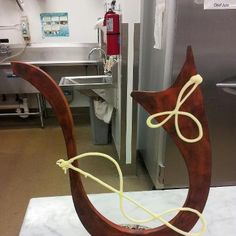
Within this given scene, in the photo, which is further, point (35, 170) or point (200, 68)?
point (35, 170)

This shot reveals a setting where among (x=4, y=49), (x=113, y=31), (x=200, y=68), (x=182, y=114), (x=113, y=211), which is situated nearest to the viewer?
(x=182, y=114)

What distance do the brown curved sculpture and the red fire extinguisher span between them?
1.53 m

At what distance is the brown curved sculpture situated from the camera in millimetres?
533

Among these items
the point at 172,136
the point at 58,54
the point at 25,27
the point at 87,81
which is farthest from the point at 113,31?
the point at 25,27

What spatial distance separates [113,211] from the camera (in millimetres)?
868

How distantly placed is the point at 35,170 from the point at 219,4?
1.95 meters

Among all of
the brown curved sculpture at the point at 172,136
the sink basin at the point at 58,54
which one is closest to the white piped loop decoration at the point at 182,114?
the brown curved sculpture at the point at 172,136

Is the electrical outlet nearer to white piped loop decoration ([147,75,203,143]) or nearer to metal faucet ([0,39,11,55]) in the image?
metal faucet ([0,39,11,55])

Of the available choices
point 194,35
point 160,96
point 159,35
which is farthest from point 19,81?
point 160,96

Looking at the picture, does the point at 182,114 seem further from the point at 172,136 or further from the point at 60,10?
the point at 60,10

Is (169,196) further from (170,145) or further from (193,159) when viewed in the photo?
(170,145)

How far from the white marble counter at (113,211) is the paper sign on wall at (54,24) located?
297cm

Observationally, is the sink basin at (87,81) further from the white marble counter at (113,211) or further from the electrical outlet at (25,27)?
the electrical outlet at (25,27)

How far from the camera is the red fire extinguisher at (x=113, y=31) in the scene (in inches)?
76.2
